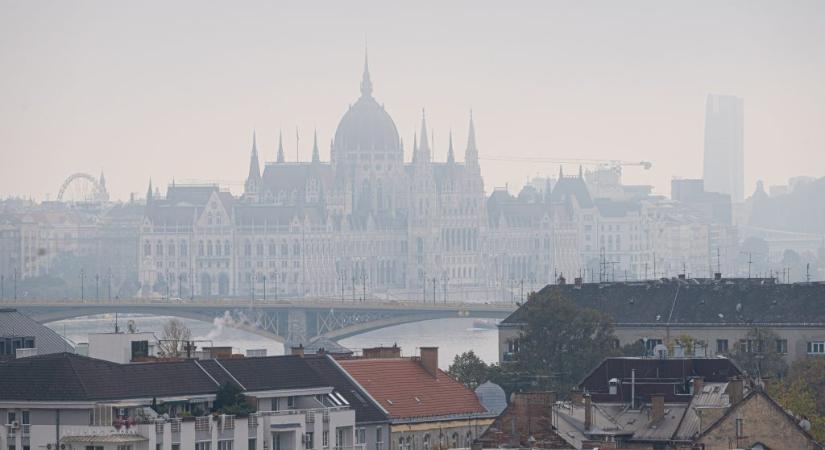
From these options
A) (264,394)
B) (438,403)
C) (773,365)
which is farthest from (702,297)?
(264,394)

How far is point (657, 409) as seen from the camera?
4516 cm

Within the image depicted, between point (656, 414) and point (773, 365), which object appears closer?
point (656, 414)

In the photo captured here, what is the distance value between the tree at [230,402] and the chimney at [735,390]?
6.77m

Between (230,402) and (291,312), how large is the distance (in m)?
109

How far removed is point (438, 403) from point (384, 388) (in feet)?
3.10

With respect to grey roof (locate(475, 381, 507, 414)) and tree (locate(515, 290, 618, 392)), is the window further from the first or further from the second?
tree (locate(515, 290, 618, 392))

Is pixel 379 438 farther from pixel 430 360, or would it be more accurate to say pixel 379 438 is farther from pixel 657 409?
pixel 657 409

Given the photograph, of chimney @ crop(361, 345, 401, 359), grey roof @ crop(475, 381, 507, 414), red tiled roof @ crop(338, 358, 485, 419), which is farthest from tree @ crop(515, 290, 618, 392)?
red tiled roof @ crop(338, 358, 485, 419)

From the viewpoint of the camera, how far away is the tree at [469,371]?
6875 cm

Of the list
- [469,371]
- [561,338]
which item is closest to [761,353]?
[561,338]

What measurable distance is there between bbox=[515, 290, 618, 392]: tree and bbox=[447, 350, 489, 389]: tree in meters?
1.06

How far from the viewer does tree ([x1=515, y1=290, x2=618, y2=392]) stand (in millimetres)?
72562

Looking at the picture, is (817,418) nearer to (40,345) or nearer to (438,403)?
Result: (438,403)

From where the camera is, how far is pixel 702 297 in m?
86.3
